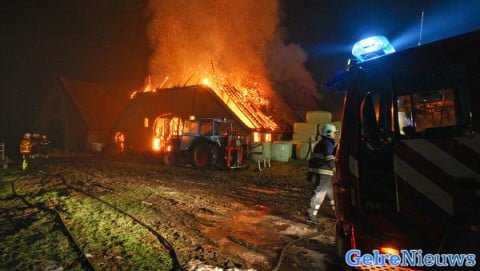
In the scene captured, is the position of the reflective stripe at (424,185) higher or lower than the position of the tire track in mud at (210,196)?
higher

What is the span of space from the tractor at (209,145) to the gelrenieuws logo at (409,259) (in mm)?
10572

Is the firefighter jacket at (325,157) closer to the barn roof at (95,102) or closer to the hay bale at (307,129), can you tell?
the hay bale at (307,129)

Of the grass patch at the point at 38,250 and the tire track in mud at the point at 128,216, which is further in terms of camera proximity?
the tire track in mud at the point at 128,216

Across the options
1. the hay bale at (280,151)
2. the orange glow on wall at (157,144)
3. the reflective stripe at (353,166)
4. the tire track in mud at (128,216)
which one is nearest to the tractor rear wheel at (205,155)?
the orange glow on wall at (157,144)

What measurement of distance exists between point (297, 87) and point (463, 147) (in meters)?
22.7

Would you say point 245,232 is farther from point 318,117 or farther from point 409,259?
point 318,117

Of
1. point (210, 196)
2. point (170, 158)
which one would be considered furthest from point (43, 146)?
point (210, 196)

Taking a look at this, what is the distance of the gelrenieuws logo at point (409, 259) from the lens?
83.6 inches

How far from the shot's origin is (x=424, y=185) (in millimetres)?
2326

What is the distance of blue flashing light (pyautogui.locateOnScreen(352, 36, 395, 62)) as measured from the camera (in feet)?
11.0

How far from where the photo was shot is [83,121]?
26.0m

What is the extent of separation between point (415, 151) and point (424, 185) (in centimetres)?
24

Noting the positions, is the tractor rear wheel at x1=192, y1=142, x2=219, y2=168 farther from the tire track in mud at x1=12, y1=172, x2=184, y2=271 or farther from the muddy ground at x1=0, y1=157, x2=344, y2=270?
the tire track in mud at x1=12, y1=172, x2=184, y2=271

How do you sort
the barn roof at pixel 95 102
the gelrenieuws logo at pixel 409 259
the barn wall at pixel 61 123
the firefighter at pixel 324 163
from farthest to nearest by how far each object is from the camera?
the barn roof at pixel 95 102 < the barn wall at pixel 61 123 < the firefighter at pixel 324 163 < the gelrenieuws logo at pixel 409 259
